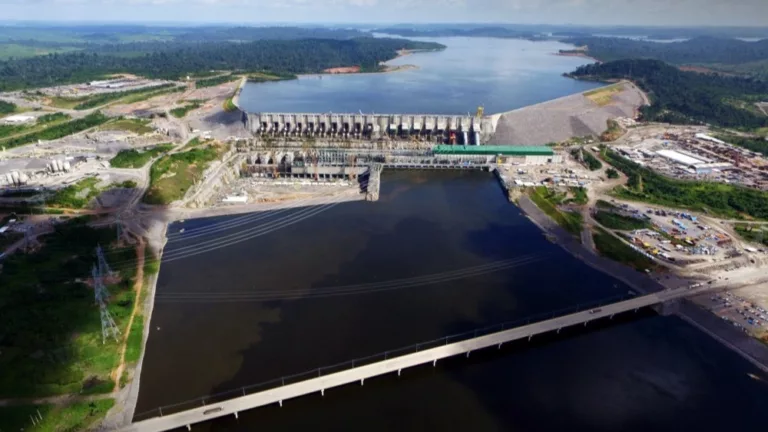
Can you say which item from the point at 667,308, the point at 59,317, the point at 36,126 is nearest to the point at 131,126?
the point at 36,126

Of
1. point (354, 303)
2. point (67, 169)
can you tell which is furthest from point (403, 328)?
point (67, 169)

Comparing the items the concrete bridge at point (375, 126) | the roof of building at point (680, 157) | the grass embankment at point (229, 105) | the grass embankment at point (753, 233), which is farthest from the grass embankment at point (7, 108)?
the grass embankment at point (753, 233)

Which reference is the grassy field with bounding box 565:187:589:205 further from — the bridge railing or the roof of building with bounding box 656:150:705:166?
the roof of building with bounding box 656:150:705:166

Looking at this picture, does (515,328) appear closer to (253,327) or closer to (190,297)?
(253,327)

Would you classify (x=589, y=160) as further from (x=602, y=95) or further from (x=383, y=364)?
(x=383, y=364)

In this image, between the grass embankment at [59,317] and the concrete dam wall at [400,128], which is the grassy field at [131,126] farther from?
the grass embankment at [59,317]

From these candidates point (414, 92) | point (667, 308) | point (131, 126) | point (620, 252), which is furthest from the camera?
point (414, 92)

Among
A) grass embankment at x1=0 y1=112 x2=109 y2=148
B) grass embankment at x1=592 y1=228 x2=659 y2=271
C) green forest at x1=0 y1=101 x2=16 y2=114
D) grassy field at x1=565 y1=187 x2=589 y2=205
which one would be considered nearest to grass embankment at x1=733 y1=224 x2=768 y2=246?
grass embankment at x1=592 y1=228 x2=659 y2=271
